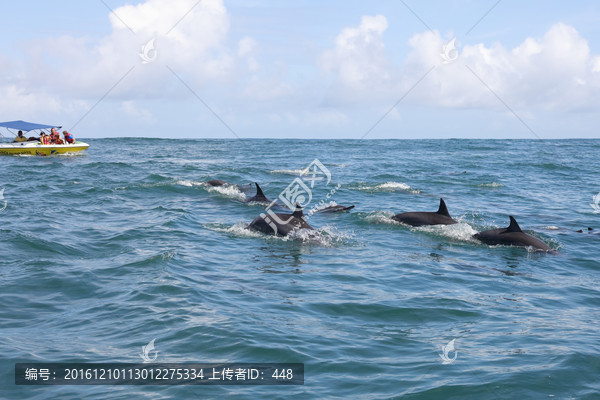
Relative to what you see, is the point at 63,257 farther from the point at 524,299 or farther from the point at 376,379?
the point at 524,299

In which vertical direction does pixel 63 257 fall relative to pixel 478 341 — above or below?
above

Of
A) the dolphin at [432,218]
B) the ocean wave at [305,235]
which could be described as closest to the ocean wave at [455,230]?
the dolphin at [432,218]

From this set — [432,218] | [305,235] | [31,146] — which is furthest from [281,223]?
[31,146]

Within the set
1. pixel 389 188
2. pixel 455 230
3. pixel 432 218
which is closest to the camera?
pixel 455 230

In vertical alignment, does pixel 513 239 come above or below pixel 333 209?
below

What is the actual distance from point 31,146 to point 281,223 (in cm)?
3592

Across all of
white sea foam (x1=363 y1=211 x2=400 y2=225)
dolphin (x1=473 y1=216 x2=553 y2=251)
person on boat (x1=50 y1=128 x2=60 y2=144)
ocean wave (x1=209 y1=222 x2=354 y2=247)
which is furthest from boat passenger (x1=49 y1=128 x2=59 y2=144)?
dolphin (x1=473 y1=216 x2=553 y2=251)

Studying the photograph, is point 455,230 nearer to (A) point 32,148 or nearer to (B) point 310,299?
(B) point 310,299

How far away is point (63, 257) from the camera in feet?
41.2

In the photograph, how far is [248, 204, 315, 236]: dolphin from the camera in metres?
15.3

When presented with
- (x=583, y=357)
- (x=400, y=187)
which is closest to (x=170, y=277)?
(x=583, y=357)

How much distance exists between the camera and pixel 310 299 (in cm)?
1006

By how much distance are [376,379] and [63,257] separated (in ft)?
27.8

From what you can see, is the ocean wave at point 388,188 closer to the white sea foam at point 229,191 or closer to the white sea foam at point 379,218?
the white sea foam at point 229,191
